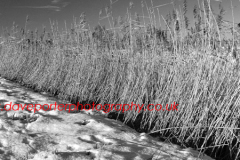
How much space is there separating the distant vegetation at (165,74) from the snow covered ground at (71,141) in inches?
6.2

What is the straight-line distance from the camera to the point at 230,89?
1.25 m

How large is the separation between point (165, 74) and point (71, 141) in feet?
3.41

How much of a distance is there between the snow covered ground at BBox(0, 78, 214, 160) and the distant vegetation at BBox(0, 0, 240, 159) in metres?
0.16

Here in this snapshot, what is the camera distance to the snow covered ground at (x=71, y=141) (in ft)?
3.46

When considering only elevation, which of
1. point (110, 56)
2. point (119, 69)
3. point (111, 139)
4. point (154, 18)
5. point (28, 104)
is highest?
point (154, 18)

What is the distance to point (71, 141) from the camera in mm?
1195

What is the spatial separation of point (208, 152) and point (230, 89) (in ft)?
1.69

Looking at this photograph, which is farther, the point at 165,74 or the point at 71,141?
the point at 165,74

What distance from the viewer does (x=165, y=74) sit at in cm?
172

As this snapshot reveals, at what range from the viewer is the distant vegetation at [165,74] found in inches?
51.6

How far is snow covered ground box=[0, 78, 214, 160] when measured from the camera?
1.05 meters

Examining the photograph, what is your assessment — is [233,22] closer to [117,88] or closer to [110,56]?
[117,88]

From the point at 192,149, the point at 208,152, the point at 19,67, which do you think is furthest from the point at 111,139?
the point at 19,67

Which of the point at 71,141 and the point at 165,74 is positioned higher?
the point at 165,74
